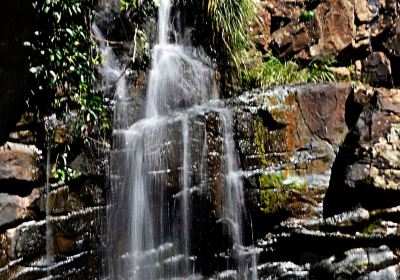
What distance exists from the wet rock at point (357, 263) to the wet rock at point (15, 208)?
2.88m

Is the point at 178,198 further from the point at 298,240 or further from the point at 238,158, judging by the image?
the point at 298,240

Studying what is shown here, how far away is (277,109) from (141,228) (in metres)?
1.92

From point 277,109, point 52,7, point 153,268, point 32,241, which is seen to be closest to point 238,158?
point 277,109

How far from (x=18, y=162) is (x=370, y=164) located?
135 inches

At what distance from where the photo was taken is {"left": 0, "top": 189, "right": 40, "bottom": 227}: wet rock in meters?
4.45

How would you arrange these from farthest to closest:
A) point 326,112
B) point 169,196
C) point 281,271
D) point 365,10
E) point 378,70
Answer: point 365,10 < point 378,70 < point 326,112 < point 169,196 < point 281,271

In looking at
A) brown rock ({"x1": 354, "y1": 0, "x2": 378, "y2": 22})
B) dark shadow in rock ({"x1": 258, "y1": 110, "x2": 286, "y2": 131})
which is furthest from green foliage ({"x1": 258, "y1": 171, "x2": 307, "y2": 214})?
Answer: brown rock ({"x1": 354, "y1": 0, "x2": 378, "y2": 22})

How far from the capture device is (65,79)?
16.8 ft

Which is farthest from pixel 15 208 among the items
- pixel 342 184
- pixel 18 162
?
pixel 342 184

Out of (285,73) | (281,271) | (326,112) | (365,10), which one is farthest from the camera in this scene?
(365,10)

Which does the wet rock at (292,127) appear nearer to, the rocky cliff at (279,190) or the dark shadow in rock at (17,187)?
the rocky cliff at (279,190)

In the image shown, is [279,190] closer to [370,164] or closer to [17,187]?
[370,164]

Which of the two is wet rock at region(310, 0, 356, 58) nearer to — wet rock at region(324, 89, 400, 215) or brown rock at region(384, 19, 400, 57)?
brown rock at region(384, 19, 400, 57)

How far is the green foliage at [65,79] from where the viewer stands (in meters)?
4.91
